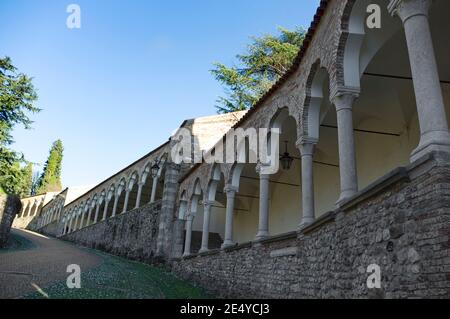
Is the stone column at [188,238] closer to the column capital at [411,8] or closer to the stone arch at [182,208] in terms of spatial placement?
the stone arch at [182,208]

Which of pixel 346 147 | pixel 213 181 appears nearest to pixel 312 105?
pixel 346 147

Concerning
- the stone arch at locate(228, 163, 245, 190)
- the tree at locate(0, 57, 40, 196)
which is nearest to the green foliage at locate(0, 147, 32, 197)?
the tree at locate(0, 57, 40, 196)

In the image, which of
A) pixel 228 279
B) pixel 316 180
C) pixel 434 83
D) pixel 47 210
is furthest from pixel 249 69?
pixel 47 210

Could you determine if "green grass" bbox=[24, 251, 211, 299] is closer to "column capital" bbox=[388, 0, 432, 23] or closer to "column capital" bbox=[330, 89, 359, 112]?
"column capital" bbox=[330, 89, 359, 112]

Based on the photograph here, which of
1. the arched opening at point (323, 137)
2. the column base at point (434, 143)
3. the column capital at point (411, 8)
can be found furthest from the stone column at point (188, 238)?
the column capital at point (411, 8)

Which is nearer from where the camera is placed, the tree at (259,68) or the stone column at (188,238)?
the stone column at (188,238)

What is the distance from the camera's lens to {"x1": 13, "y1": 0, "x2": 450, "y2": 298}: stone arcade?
384 centimetres

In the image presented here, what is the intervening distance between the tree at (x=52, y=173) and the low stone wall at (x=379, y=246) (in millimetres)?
61367

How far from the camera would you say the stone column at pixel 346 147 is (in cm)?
574

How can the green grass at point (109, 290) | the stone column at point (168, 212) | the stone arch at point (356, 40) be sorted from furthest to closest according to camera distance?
the stone column at point (168, 212), the green grass at point (109, 290), the stone arch at point (356, 40)

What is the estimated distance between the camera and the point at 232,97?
1111 inches

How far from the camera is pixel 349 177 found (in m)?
5.79

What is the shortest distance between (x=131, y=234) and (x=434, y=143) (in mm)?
19160

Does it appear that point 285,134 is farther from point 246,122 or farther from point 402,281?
point 402,281
